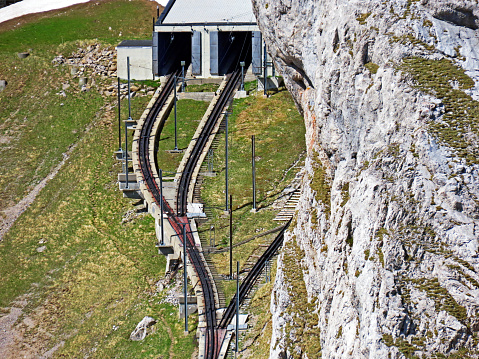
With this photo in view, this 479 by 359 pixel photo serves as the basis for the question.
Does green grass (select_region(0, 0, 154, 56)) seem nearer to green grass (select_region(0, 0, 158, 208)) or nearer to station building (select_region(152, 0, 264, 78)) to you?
green grass (select_region(0, 0, 158, 208))

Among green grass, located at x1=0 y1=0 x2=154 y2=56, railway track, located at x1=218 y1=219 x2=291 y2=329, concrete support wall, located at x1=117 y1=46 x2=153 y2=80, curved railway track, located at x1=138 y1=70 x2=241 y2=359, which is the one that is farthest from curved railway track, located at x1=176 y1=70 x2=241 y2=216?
green grass, located at x1=0 y1=0 x2=154 y2=56

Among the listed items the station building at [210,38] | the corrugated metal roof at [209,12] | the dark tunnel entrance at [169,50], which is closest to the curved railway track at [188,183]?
Result: the dark tunnel entrance at [169,50]

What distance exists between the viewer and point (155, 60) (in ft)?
309

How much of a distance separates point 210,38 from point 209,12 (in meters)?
5.02

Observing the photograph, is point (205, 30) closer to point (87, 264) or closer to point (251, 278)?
point (87, 264)

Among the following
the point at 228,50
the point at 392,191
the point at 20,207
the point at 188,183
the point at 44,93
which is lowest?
the point at 20,207

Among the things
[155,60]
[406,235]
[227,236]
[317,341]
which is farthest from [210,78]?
[406,235]

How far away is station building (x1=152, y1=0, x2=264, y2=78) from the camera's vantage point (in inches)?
3652

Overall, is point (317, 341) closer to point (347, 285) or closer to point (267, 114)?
point (347, 285)

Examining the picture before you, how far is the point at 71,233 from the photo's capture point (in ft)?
264

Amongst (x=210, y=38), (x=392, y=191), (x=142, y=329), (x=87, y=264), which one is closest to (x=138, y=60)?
(x=210, y=38)

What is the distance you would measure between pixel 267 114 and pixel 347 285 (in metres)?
46.5

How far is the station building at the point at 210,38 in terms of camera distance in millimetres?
92750

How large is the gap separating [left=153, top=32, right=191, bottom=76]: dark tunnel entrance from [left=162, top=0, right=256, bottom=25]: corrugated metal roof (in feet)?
6.28
